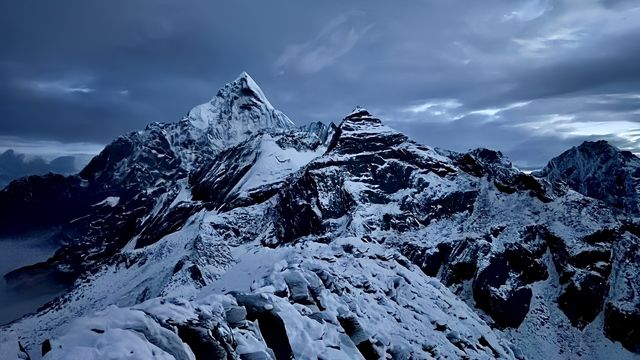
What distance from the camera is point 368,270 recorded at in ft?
201

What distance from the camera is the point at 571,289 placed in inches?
5768

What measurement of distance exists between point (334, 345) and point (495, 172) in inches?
6936

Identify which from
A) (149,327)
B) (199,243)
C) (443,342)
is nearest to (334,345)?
(149,327)

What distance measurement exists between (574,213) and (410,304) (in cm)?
13431

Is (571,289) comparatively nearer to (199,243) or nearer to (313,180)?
(313,180)

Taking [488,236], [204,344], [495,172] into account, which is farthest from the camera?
[495,172]

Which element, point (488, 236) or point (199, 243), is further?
point (199, 243)

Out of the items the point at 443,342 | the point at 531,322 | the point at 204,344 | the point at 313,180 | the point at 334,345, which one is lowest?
the point at 531,322

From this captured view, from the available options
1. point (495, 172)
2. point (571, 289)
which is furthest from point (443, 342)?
point (495, 172)

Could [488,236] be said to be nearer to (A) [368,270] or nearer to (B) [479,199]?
(B) [479,199]

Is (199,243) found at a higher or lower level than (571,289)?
higher

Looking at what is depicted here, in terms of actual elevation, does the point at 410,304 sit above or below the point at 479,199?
below

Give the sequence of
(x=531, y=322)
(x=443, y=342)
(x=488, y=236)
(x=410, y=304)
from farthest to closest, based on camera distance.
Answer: (x=488, y=236) < (x=531, y=322) < (x=410, y=304) < (x=443, y=342)

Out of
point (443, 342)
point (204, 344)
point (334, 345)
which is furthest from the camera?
point (443, 342)
